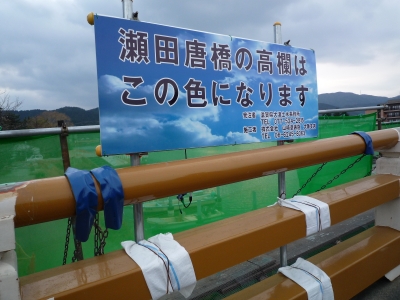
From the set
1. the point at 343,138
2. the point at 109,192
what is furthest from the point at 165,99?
the point at 343,138

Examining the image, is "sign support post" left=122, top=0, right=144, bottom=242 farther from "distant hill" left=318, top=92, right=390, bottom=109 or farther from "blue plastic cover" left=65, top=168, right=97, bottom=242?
"distant hill" left=318, top=92, right=390, bottom=109

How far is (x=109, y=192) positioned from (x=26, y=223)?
1.13 feet

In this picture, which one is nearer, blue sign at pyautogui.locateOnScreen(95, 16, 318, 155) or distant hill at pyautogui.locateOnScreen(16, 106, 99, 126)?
blue sign at pyautogui.locateOnScreen(95, 16, 318, 155)

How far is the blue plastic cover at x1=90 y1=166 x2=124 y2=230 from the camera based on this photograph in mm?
1388

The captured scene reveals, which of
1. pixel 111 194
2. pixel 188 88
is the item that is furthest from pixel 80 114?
pixel 111 194

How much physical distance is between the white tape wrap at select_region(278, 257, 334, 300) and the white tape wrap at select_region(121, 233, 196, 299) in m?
0.94

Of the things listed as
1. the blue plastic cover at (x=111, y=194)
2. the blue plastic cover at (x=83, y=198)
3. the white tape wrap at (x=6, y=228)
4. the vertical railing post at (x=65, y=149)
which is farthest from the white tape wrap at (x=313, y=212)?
the white tape wrap at (x=6, y=228)

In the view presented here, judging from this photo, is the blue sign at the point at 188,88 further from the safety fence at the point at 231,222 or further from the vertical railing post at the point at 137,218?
the safety fence at the point at 231,222

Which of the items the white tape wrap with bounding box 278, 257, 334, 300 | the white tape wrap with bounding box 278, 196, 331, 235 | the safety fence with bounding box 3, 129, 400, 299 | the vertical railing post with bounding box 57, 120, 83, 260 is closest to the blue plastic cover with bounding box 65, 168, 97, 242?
the safety fence with bounding box 3, 129, 400, 299

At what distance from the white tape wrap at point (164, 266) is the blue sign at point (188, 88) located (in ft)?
1.77

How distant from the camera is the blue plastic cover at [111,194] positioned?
54.6 inches

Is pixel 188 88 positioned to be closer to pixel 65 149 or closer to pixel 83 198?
pixel 83 198

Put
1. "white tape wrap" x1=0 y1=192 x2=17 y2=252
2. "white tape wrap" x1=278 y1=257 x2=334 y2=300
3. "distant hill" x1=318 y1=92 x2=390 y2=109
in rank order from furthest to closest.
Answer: "distant hill" x1=318 y1=92 x2=390 y2=109, "white tape wrap" x1=278 y1=257 x2=334 y2=300, "white tape wrap" x1=0 y1=192 x2=17 y2=252

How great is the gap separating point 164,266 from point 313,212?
1.12 m
